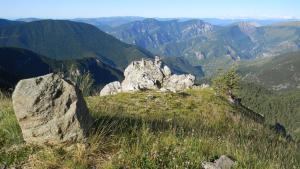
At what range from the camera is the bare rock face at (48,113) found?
9320 mm

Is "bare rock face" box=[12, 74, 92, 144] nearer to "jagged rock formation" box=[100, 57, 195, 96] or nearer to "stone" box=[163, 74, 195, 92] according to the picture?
"jagged rock formation" box=[100, 57, 195, 96]

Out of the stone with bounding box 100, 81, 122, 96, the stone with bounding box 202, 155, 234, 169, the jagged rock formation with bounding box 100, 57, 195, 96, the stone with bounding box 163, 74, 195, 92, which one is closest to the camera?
the stone with bounding box 202, 155, 234, 169

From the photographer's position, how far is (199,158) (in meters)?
9.09

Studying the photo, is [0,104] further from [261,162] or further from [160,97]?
[160,97]

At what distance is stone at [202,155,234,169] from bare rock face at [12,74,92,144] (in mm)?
2889

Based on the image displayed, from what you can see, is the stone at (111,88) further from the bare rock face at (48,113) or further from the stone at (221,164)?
the stone at (221,164)

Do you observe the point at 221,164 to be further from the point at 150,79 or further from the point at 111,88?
the point at 150,79

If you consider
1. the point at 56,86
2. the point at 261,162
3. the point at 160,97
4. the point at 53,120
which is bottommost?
the point at 160,97

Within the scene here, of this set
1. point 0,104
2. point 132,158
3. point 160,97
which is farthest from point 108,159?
point 160,97

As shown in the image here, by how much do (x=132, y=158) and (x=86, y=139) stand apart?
4.39 ft

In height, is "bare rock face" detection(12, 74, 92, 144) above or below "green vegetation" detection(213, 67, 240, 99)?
above

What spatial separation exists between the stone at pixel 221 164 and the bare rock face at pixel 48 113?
2889 millimetres

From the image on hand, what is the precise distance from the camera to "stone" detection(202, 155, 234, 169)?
8.91 m

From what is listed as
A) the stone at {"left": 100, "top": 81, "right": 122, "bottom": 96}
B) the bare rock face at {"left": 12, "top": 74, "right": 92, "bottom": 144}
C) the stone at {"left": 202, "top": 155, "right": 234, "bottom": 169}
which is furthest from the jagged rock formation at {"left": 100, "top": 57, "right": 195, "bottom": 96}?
the stone at {"left": 202, "top": 155, "right": 234, "bottom": 169}
